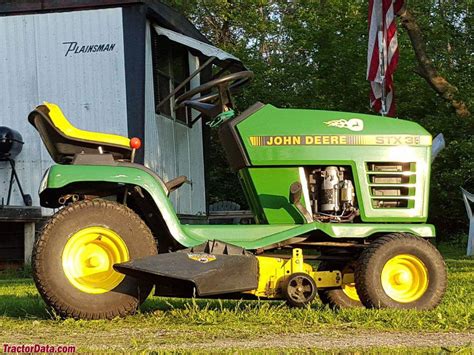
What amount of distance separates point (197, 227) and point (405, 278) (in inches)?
60.5

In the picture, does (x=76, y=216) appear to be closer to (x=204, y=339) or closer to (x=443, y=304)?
(x=204, y=339)

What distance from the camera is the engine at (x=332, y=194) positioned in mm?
6035

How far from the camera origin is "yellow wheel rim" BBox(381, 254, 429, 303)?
5.77 meters

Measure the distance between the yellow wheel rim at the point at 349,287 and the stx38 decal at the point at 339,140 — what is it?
1006mm

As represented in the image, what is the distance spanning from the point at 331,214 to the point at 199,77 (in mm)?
11156

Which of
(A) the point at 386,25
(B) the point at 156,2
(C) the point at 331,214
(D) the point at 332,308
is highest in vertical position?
Result: (B) the point at 156,2

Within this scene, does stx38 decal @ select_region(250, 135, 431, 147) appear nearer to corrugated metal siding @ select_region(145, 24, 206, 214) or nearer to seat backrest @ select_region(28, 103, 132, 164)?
seat backrest @ select_region(28, 103, 132, 164)

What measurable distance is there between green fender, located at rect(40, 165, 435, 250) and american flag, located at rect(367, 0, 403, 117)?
4.25 m

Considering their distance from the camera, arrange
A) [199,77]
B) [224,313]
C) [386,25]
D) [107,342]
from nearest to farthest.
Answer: [107,342] < [224,313] < [386,25] < [199,77]

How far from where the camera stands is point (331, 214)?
6.07m

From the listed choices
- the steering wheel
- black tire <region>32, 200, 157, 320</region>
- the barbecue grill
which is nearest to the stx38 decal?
the steering wheel

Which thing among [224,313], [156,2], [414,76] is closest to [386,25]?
[156,2]

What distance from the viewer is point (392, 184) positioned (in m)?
6.13

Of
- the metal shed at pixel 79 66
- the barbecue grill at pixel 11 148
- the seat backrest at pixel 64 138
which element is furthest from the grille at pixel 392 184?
the barbecue grill at pixel 11 148
